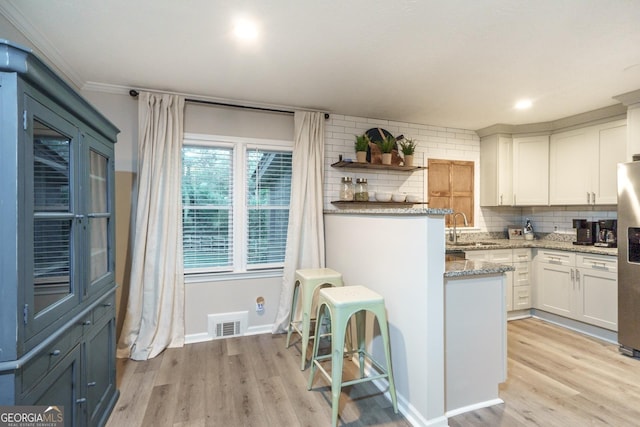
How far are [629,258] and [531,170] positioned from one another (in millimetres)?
1604

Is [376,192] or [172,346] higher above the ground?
[376,192]

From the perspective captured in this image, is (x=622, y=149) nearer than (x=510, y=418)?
No

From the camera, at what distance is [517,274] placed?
3.84 meters

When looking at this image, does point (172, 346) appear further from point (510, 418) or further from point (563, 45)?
point (563, 45)

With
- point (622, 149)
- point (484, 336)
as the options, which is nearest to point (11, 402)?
point (484, 336)

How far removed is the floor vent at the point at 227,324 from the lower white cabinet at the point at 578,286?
3.53m

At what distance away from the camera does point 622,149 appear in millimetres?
3311

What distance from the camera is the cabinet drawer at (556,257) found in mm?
3488

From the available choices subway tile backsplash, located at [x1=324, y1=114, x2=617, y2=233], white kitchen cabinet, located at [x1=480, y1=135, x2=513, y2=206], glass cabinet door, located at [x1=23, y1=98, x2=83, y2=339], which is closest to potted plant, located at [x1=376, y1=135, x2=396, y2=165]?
subway tile backsplash, located at [x1=324, y1=114, x2=617, y2=233]

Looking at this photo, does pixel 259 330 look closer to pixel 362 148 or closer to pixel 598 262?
pixel 362 148

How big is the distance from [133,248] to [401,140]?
3241 millimetres

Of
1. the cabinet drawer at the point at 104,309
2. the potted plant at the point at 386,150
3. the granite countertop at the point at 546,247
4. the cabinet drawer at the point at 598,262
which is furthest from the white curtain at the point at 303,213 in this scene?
the cabinet drawer at the point at 598,262

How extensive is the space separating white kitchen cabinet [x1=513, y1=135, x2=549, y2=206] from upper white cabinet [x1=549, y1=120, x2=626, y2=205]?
2.6 inches

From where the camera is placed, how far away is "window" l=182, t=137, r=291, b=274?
10.5 feet
